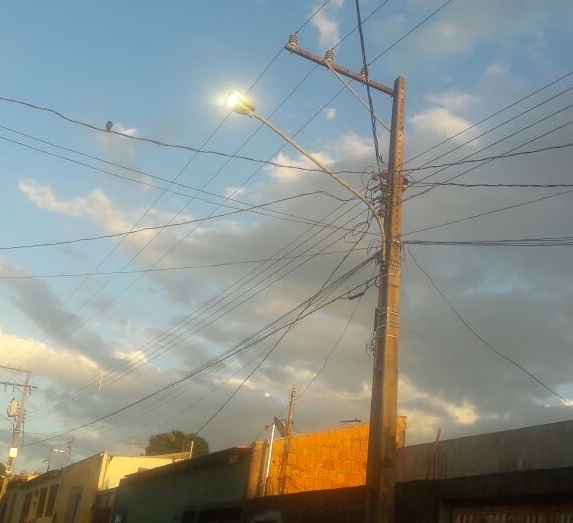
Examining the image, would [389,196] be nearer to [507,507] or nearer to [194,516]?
[507,507]

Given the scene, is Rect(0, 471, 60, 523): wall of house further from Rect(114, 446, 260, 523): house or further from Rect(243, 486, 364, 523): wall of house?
Rect(243, 486, 364, 523): wall of house

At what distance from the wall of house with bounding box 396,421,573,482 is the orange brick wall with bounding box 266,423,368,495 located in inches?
129

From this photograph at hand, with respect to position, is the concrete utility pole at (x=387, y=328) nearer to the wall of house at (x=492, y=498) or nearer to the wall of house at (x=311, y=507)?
the wall of house at (x=492, y=498)

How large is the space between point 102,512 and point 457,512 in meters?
22.0

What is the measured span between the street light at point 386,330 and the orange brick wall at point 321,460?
7050 millimetres

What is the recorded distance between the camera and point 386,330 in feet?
35.4

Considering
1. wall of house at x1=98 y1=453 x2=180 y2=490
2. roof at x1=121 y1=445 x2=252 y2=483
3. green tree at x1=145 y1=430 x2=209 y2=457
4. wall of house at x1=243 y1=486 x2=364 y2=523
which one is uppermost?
green tree at x1=145 y1=430 x2=209 y2=457

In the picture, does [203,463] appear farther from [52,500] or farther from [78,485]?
[52,500]

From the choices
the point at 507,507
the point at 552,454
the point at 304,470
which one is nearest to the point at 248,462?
the point at 304,470

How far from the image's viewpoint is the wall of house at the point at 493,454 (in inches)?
447

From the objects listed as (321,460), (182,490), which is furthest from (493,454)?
(182,490)

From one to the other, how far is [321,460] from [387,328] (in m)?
8.39

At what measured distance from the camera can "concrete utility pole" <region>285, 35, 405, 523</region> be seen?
32.7 ft

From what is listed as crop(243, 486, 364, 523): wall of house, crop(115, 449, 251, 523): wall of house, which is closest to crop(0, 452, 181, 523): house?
crop(115, 449, 251, 523): wall of house
